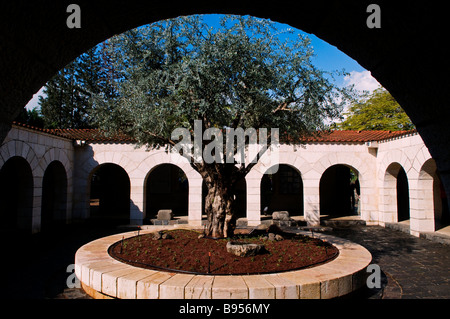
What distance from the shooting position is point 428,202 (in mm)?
11562

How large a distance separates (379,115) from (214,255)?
74.4 feet

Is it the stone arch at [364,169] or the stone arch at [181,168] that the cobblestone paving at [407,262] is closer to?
the stone arch at [364,169]

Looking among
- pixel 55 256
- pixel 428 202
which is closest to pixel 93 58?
pixel 55 256

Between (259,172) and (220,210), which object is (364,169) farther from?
(220,210)

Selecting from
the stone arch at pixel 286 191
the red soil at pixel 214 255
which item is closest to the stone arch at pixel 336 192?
the stone arch at pixel 286 191

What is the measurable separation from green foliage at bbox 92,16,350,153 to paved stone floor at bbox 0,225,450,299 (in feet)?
12.5

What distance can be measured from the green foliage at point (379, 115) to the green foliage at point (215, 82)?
18.0m

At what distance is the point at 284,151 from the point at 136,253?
9583 millimetres

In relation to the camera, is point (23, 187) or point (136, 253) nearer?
point (136, 253)

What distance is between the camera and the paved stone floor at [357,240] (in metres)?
5.72

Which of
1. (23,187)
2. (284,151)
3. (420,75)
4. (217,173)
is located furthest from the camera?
(284,151)

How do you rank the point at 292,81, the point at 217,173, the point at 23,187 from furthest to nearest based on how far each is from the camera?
1. the point at 23,187
2. the point at 217,173
3. the point at 292,81

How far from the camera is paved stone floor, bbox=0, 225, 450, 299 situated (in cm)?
572

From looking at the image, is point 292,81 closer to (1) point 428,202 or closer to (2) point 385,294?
(2) point 385,294
